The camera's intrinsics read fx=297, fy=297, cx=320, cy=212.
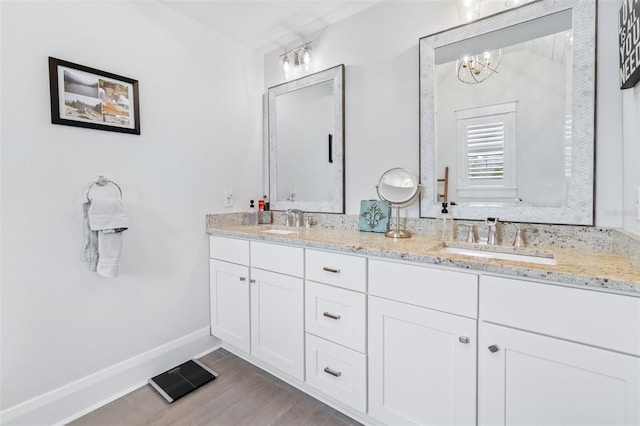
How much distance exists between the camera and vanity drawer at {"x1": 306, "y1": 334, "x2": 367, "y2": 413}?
1.42m

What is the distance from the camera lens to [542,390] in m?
0.99

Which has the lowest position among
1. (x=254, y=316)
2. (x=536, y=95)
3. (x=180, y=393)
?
(x=180, y=393)

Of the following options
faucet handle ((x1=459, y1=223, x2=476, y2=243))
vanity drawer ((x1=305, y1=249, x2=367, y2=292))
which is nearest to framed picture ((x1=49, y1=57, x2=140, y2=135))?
vanity drawer ((x1=305, y1=249, x2=367, y2=292))

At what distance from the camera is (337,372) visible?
1499mm

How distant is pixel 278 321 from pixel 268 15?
2.04m

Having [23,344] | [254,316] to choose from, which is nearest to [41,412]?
[23,344]

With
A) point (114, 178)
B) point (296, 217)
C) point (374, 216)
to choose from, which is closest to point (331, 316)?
point (374, 216)

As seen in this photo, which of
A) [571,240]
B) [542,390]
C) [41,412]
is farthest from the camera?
[41,412]

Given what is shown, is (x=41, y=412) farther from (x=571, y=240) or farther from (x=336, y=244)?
(x=571, y=240)

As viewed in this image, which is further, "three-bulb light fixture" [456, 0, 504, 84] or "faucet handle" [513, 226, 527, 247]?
"three-bulb light fixture" [456, 0, 504, 84]

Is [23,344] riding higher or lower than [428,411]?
higher

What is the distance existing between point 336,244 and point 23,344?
1.59 metres

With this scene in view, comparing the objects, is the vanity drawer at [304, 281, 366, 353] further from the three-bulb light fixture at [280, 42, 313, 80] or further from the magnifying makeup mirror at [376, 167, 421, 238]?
the three-bulb light fixture at [280, 42, 313, 80]

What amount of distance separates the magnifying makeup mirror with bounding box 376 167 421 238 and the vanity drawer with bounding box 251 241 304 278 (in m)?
0.54
